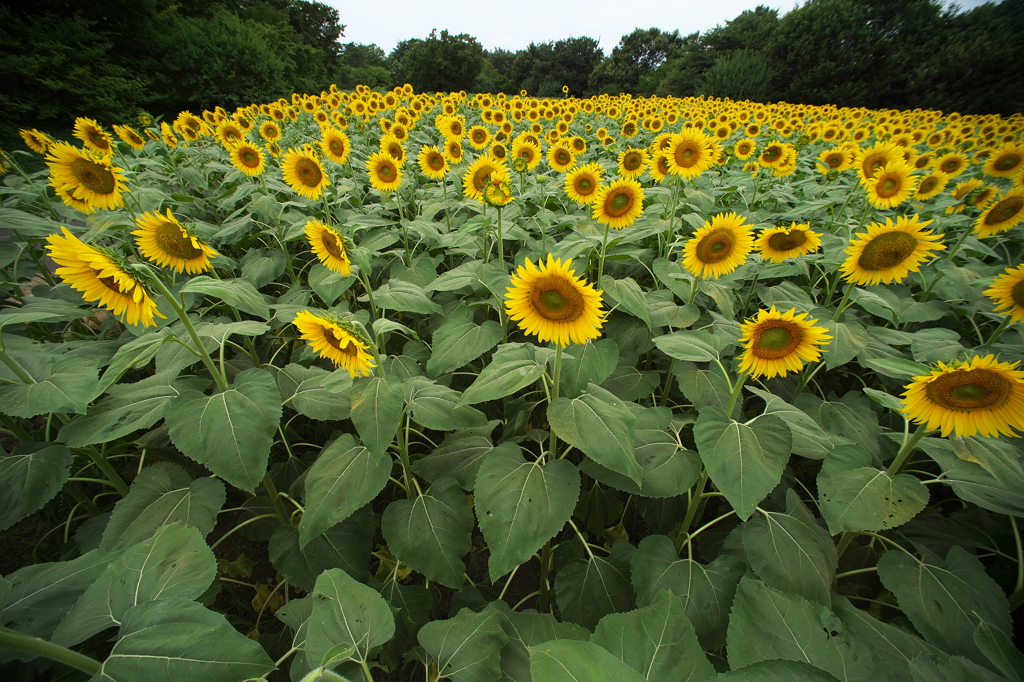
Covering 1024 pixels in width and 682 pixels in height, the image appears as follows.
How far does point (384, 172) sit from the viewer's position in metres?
3.50

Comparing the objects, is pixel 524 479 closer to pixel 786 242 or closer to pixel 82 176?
pixel 786 242

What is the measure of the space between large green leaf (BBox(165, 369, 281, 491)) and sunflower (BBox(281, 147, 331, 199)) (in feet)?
7.31

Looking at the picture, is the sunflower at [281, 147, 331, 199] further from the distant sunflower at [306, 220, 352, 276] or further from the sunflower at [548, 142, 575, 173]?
the sunflower at [548, 142, 575, 173]

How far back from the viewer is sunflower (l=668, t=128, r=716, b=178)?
10.7 feet

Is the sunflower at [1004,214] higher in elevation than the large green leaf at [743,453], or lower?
higher

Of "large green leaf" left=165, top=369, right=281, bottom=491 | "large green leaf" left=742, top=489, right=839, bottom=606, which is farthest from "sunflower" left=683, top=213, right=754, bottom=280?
"large green leaf" left=165, top=369, right=281, bottom=491

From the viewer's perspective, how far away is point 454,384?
2.75 metres

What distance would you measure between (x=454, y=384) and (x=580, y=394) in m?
1.29

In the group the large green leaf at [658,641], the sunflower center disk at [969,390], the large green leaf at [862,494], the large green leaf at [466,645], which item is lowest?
the large green leaf at [466,645]

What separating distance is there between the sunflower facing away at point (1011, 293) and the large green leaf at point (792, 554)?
1429 millimetres

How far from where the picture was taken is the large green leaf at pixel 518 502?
1347 millimetres

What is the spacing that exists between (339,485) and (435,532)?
0.44 m

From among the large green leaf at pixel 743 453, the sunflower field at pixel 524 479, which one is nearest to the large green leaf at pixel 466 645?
the sunflower field at pixel 524 479

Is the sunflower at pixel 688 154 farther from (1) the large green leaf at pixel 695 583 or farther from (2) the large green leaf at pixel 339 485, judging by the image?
(2) the large green leaf at pixel 339 485
